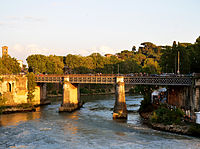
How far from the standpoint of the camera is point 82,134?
46531 mm

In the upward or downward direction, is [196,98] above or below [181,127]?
above

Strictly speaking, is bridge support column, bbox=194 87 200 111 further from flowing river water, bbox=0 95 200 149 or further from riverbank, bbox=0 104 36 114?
riverbank, bbox=0 104 36 114

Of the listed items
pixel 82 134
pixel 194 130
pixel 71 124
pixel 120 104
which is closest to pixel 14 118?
pixel 71 124

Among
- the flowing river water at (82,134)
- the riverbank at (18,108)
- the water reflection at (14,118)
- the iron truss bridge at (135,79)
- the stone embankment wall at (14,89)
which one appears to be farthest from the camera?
the stone embankment wall at (14,89)

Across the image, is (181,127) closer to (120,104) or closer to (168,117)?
(168,117)

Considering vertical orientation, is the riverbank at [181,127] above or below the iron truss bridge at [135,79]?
below

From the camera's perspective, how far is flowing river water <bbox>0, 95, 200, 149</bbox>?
3975 centimetres

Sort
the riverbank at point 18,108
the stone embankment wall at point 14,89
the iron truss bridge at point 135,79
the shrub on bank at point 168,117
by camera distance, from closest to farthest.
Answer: the shrub on bank at point 168,117 < the iron truss bridge at point 135,79 < the riverbank at point 18,108 < the stone embankment wall at point 14,89

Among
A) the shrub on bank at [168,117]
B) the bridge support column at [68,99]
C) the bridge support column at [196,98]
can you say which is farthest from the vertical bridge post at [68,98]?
the bridge support column at [196,98]

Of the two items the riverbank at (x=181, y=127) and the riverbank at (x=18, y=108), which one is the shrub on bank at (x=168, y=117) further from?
the riverbank at (x=18, y=108)

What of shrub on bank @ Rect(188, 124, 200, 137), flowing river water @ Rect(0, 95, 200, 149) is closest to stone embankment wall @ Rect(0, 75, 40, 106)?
flowing river water @ Rect(0, 95, 200, 149)

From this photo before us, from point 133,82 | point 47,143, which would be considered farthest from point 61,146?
point 133,82

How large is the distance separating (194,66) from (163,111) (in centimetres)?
2458

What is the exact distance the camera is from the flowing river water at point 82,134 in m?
39.8
